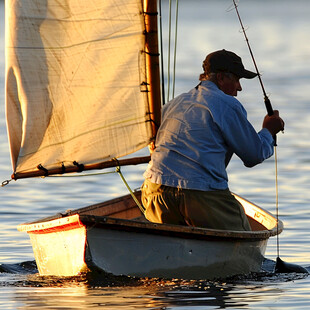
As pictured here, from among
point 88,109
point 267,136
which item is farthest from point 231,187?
point 267,136

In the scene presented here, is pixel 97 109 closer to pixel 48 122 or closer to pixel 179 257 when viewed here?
pixel 48 122

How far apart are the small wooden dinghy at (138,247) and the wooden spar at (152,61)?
47.2 inches

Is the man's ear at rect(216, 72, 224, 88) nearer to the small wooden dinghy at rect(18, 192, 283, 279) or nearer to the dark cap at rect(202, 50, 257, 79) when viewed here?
the dark cap at rect(202, 50, 257, 79)

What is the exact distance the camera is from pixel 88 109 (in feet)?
31.8

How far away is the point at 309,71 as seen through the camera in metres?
31.2

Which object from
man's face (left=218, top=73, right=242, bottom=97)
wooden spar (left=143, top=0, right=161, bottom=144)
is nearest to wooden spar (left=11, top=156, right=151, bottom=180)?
wooden spar (left=143, top=0, right=161, bottom=144)

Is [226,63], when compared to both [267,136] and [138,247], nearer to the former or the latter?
[267,136]

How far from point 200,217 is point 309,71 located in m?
22.4

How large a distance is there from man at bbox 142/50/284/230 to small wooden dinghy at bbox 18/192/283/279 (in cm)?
23

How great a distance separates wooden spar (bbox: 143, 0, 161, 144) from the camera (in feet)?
32.2

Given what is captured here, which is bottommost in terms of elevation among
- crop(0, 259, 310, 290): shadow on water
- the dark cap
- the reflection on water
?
the reflection on water

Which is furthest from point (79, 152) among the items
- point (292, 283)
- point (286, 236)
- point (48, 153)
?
point (286, 236)

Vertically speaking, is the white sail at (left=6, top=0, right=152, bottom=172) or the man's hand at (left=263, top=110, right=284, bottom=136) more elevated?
the white sail at (left=6, top=0, right=152, bottom=172)

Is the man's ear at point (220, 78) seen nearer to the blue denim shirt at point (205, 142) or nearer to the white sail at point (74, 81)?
the blue denim shirt at point (205, 142)
